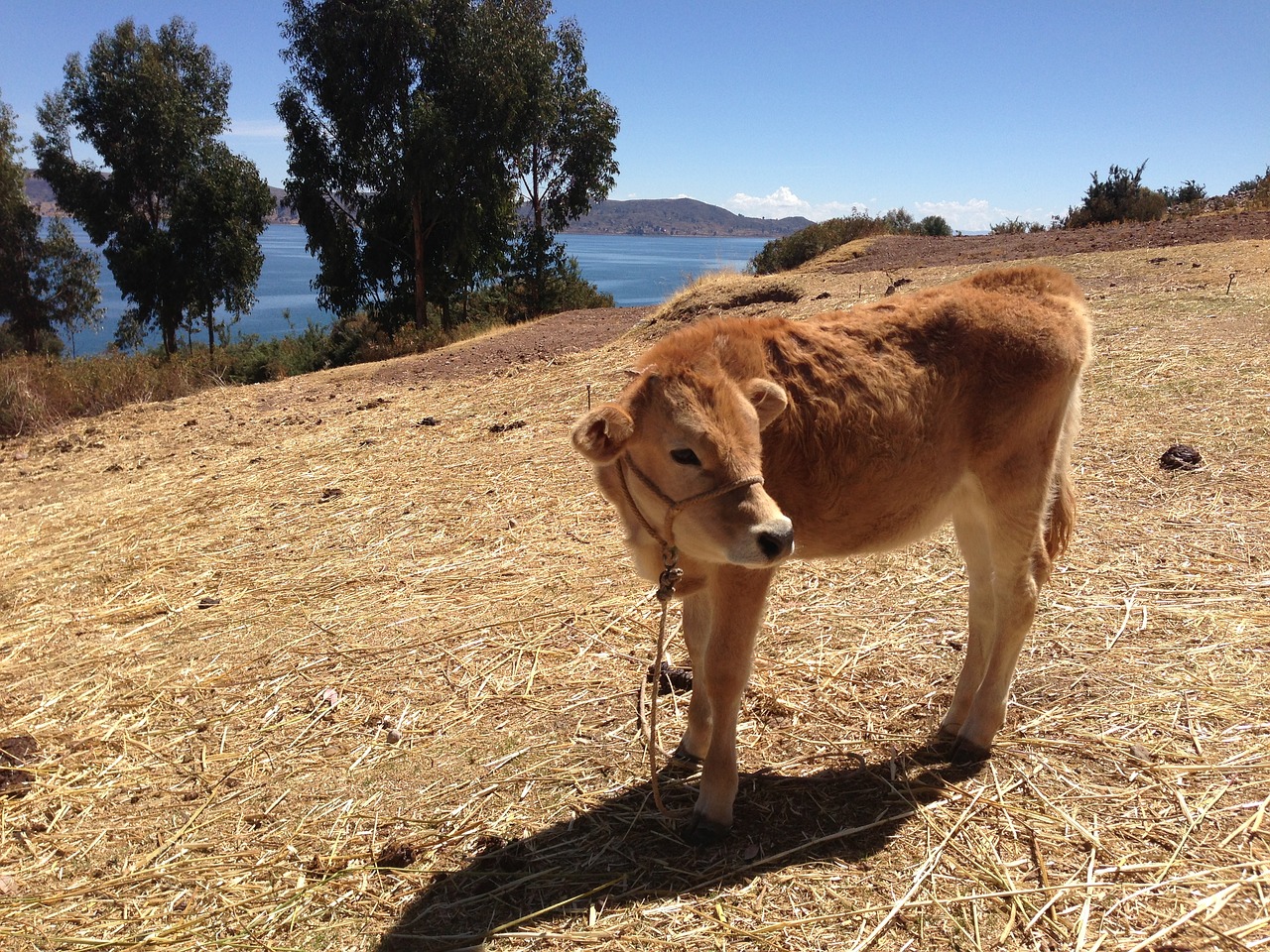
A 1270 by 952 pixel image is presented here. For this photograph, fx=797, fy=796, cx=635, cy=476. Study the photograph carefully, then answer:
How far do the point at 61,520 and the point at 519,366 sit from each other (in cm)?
737

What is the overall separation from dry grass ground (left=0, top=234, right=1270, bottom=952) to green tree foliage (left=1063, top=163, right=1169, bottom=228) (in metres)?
23.9

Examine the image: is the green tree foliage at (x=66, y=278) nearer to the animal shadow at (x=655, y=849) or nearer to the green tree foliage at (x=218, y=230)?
the green tree foliage at (x=218, y=230)

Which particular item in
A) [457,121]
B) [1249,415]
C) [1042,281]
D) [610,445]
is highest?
[457,121]

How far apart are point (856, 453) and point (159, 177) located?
3340 cm

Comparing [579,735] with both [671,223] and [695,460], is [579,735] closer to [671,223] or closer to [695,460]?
[695,460]

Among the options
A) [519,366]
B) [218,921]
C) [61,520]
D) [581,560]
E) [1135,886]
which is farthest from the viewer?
[519,366]

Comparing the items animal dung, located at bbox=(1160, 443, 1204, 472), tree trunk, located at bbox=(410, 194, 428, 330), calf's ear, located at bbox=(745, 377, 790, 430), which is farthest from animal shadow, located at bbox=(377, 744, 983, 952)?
tree trunk, located at bbox=(410, 194, 428, 330)

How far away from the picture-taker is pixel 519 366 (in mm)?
14359

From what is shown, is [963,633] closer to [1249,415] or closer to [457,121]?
[1249,415]

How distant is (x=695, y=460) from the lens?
330 cm

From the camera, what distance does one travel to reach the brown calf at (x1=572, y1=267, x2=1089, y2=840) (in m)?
3.37

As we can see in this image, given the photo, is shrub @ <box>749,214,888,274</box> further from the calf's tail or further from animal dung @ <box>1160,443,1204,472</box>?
the calf's tail

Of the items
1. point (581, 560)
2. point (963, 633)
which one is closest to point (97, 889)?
point (581, 560)

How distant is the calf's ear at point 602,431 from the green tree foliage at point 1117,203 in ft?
98.5
